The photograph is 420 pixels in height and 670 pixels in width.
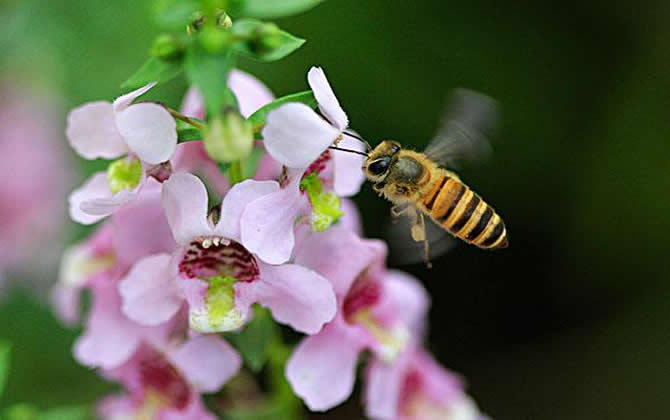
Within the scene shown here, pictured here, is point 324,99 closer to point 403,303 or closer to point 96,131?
point 96,131

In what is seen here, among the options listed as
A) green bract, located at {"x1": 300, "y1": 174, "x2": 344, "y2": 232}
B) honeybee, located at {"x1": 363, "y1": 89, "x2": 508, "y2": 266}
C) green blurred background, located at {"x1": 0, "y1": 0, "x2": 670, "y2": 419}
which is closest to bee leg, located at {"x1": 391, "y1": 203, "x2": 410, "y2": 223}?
honeybee, located at {"x1": 363, "y1": 89, "x2": 508, "y2": 266}

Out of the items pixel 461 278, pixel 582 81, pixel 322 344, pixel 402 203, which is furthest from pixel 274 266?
pixel 582 81

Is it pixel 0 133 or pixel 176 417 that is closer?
pixel 176 417

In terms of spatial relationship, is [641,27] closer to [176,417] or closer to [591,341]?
[591,341]

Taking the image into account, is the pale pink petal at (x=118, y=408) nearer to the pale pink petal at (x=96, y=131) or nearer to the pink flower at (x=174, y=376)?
the pink flower at (x=174, y=376)

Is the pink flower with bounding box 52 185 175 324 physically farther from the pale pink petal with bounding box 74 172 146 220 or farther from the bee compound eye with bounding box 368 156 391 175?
the bee compound eye with bounding box 368 156 391 175

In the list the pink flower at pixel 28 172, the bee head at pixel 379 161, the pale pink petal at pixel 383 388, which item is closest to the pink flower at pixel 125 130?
the bee head at pixel 379 161

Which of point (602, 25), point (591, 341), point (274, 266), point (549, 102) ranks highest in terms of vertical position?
Answer: point (274, 266)

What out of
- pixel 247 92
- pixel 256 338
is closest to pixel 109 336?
pixel 256 338
